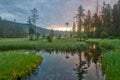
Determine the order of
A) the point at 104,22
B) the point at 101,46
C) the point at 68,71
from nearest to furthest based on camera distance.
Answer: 1. the point at 68,71
2. the point at 101,46
3. the point at 104,22

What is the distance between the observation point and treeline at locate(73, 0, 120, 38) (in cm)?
8722

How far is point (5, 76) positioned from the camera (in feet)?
44.2

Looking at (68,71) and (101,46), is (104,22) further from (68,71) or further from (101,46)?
(68,71)

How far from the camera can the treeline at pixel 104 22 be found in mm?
87225

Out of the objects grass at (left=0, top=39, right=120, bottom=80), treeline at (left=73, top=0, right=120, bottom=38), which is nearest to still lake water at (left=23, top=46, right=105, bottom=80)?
grass at (left=0, top=39, right=120, bottom=80)

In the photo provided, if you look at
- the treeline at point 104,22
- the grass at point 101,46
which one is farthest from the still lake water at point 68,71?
the treeline at point 104,22

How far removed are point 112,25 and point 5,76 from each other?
268ft

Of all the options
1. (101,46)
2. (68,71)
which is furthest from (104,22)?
(68,71)

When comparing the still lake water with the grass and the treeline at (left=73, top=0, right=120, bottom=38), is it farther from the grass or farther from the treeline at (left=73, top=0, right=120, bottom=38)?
the treeline at (left=73, top=0, right=120, bottom=38)

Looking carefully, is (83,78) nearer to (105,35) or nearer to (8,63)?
(8,63)

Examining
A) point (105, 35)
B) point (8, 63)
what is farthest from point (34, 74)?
point (105, 35)

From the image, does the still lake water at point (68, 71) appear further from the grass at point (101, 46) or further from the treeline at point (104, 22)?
the treeline at point (104, 22)

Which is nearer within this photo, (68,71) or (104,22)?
(68,71)

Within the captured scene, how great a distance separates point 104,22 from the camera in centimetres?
9888
